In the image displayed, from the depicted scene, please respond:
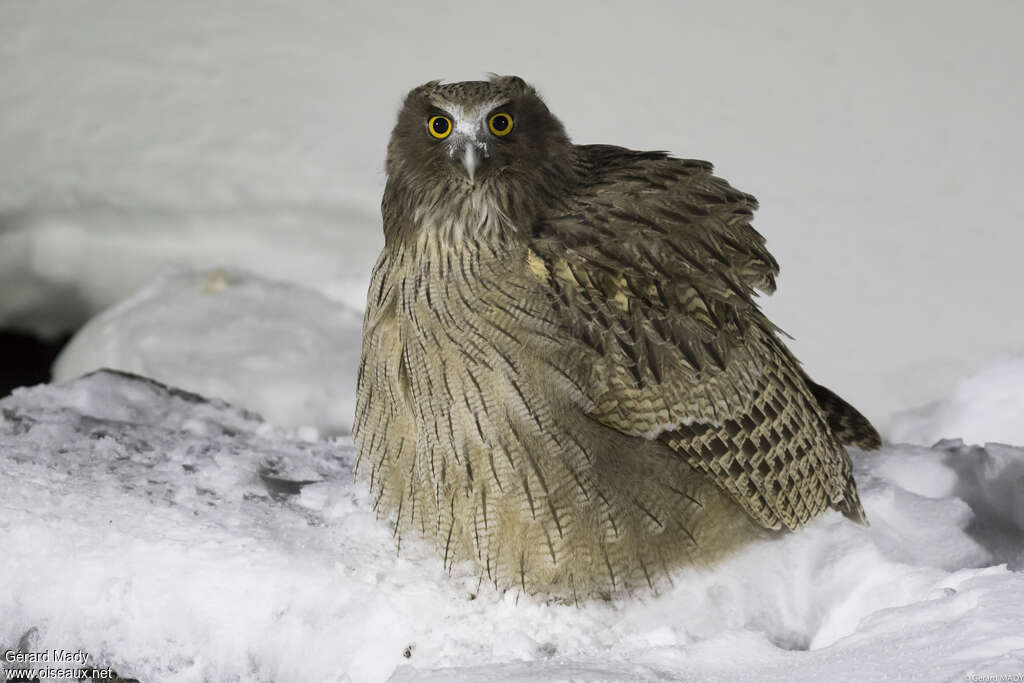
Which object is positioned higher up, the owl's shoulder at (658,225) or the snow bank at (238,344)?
the snow bank at (238,344)

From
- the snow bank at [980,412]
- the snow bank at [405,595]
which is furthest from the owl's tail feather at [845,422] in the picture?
the snow bank at [980,412]

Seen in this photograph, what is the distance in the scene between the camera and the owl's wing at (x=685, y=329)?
122 inches

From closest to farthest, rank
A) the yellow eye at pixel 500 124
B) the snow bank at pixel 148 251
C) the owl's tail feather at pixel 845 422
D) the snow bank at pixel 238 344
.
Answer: the yellow eye at pixel 500 124, the owl's tail feather at pixel 845 422, the snow bank at pixel 238 344, the snow bank at pixel 148 251

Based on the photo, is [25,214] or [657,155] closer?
[657,155]

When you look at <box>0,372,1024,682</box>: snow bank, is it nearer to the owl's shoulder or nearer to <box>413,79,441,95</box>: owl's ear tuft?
the owl's shoulder

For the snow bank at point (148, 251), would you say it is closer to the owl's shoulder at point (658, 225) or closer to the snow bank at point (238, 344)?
the snow bank at point (238, 344)

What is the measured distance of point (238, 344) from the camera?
6.09 m

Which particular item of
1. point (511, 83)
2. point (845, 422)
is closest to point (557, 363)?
point (511, 83)

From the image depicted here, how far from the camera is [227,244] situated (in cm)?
705

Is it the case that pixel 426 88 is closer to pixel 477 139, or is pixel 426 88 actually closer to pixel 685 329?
pixel 477 139

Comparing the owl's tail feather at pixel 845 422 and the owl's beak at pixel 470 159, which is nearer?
the owl's beak at pixel 470 159

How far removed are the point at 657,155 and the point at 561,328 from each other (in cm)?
71

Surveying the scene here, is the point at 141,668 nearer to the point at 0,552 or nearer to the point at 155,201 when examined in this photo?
the point at 0,552

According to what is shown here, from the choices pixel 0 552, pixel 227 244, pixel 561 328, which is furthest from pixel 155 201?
pixel 561 328
